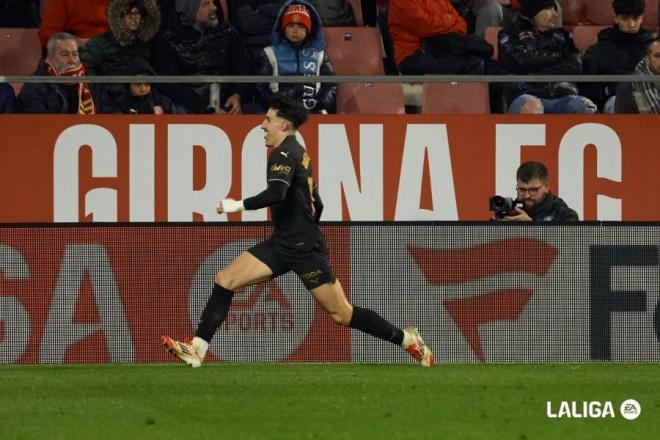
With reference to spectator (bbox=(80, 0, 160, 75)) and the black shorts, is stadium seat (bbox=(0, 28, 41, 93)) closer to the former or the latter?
spectator (bbox=(80, 0, 160, 75))

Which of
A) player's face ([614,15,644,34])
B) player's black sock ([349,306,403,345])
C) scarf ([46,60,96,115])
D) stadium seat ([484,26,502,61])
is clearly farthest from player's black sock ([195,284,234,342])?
player's face ([614,15,644,34])

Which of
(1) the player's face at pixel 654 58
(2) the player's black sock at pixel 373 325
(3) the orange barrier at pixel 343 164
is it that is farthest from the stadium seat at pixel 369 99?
(2) the player's black sock at pixel 373 325

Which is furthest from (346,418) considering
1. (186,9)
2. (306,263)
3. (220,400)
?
(186,9)

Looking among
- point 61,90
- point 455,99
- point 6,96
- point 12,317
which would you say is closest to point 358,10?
point 455,99

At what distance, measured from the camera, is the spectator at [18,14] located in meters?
16.4

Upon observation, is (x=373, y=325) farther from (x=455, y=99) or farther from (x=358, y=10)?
(x=358, y=10)

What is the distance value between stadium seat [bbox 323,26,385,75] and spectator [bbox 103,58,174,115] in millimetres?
2201

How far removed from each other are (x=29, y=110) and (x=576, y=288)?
17.0ft

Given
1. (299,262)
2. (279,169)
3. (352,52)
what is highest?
(352,52)

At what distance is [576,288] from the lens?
43.2ft

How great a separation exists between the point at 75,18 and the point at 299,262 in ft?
17.1

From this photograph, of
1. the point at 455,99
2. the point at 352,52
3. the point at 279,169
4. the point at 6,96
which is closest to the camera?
the point at 279,169

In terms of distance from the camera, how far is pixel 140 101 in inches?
565

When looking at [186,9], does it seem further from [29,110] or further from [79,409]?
[79,409]
